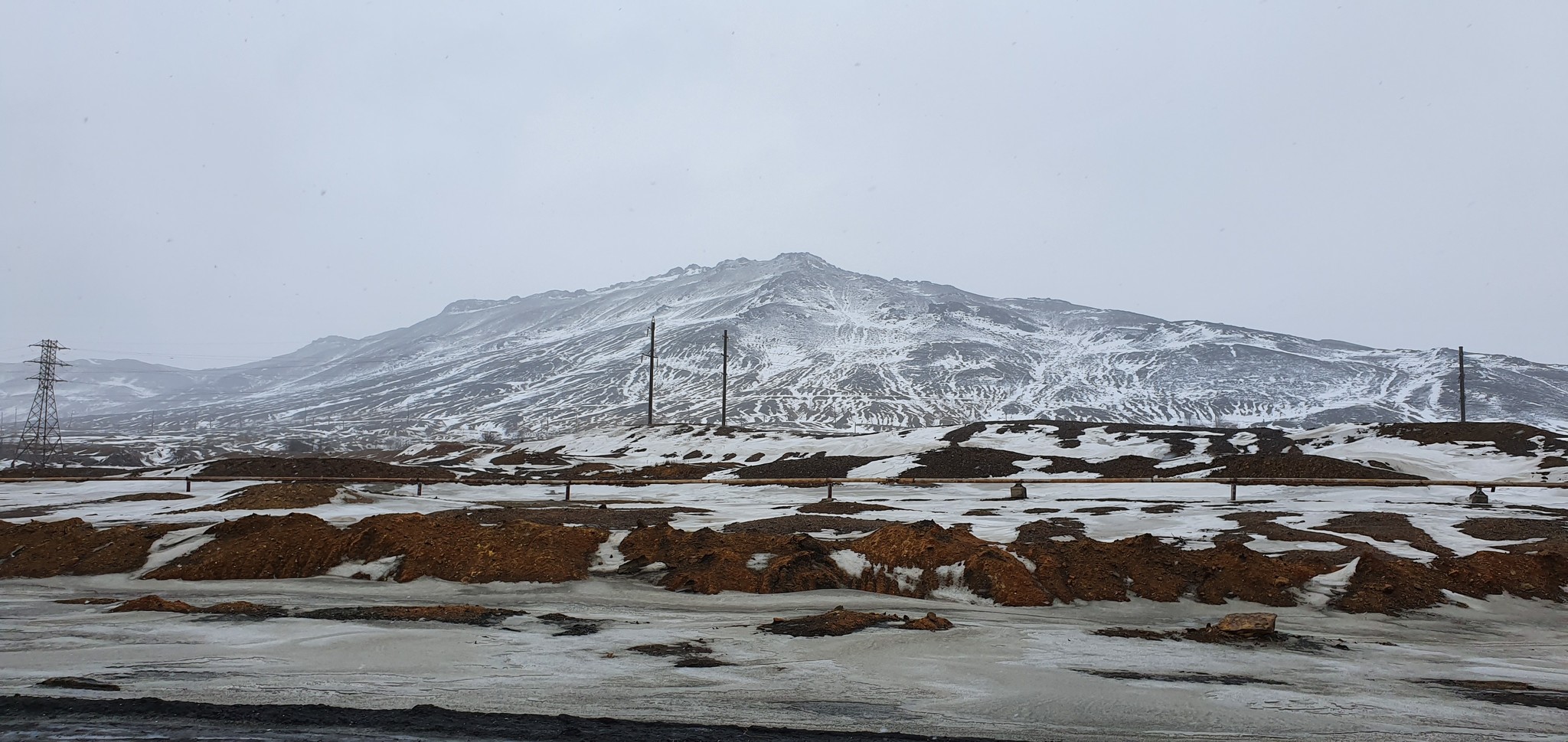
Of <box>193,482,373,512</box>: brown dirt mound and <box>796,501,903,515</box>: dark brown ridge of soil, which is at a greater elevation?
<box>796,501,903,515</box>: dark brown ridge of soil

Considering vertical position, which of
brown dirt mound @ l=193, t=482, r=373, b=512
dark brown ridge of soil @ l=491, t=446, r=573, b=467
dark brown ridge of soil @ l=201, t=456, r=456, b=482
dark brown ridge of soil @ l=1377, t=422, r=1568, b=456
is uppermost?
dark brown ridge of soil @ l=1377, t=422, r=1568, b=456

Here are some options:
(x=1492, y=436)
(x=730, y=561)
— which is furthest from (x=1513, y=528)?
(x=1492, y=436)

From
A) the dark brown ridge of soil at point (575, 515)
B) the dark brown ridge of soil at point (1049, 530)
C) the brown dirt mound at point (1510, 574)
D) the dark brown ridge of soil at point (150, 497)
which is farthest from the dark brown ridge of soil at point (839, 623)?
the dark brown ridge of soil at point (150, 497)

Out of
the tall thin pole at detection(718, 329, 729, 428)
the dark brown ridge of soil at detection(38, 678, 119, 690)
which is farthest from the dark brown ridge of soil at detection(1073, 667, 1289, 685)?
the tall thin pole at detection(718, 329, 729, 428)

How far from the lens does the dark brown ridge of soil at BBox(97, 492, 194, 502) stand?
28.3 m

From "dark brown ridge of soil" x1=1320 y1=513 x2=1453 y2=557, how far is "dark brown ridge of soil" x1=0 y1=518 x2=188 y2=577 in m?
25.2

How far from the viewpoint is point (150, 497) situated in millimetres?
28969

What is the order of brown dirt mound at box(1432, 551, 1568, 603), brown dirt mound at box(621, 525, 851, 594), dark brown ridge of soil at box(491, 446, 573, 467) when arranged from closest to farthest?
brown dirt mound at box(1432, 551, 1568, 603) < brown dirt mound at box(621, 525, 851, 594) < dark brown ridge of soil at box(491, 446, 573, 467)

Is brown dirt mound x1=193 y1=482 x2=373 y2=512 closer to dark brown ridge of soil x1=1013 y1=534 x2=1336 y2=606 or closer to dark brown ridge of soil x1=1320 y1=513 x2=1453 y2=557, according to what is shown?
dark brown ridge of soil x1=1013 y1=534 x2=1336 y2=606

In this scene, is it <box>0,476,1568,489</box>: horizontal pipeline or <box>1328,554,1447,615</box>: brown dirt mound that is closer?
<box>1328,554,1447,615</box>: brown dirt mound

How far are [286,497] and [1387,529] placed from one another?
30.1 metres

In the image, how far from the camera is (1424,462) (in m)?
37.8

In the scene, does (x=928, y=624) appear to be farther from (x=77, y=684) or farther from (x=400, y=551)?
(x=400, y=551)

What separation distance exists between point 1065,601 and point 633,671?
790 centimetres
